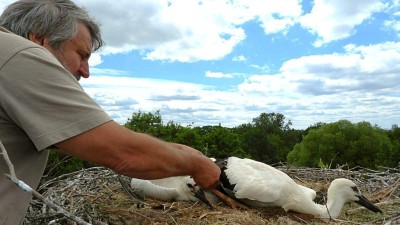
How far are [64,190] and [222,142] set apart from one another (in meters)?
5.10

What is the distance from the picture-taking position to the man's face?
2.30 m

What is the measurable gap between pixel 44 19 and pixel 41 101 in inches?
23.5

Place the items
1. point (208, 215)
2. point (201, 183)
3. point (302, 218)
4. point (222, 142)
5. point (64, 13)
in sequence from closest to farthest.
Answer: point (64, 13) < point (201, 183) < point (208, 215) < point (302, 218) < point (222, 142)

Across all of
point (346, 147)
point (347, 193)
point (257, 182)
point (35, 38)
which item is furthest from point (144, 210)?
point (346, 147)

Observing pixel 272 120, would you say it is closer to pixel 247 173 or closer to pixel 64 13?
pixel 247 173

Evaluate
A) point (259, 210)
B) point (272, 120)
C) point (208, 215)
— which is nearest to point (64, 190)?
point (208, 215)

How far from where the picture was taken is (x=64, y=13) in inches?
88.3

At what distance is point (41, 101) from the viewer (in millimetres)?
1764

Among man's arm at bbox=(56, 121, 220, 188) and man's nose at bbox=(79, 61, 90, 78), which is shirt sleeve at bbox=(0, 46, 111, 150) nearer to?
man's arm at bbox=(56, 121, 220, 188)

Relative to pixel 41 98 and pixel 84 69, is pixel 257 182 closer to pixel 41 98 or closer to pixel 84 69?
pixel 84 69

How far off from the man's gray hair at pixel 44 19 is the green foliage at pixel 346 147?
1722 centimetres

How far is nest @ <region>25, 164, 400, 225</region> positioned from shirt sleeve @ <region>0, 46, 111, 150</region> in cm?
Answer: 108

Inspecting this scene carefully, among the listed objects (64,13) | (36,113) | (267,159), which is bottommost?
(267,159)

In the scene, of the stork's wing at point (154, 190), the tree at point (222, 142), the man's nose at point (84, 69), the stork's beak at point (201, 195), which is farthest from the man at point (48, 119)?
the tree at point (222, 142)
